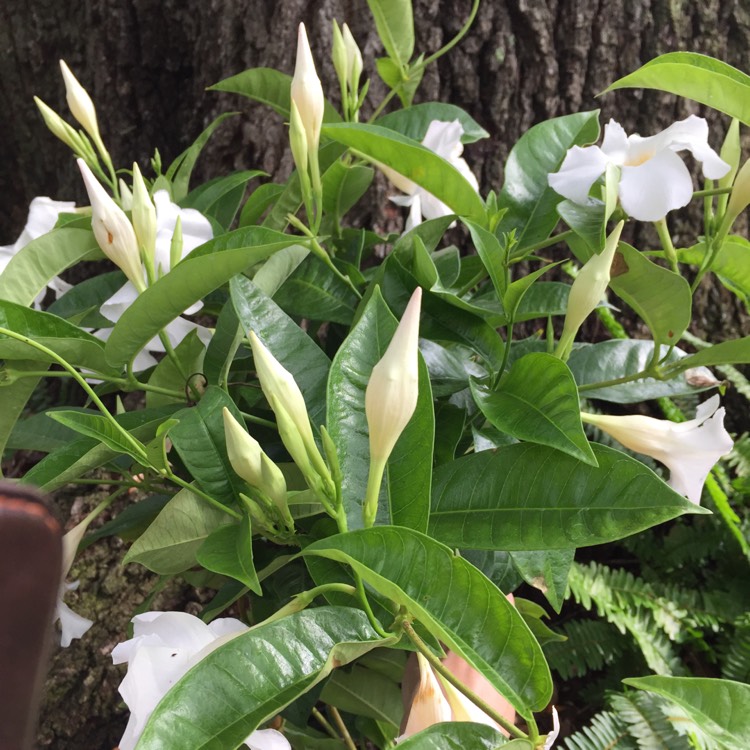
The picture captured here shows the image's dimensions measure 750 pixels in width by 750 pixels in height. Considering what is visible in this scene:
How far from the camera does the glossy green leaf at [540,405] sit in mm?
494

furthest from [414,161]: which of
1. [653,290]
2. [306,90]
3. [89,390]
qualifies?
[89,390]

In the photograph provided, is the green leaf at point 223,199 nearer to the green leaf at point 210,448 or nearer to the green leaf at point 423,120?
Result: the green leaf at point 423,120

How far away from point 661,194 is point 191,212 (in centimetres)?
43

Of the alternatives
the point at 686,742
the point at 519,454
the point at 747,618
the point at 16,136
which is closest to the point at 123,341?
the point at 519,454

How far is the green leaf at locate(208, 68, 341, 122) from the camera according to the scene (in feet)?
3.03

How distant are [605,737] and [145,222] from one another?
93 cm

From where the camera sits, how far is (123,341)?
23.1 inches

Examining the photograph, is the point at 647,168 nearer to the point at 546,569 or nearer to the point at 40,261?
the point at 546,569

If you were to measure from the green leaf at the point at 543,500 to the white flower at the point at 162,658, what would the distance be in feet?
0.56

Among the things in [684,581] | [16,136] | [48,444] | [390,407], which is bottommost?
[684,581]

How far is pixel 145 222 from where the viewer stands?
0.62 m

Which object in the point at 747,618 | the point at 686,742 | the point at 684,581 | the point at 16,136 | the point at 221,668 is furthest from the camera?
the point at 16,136

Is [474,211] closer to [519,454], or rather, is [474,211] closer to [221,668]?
[519,454]

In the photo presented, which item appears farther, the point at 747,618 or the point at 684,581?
the point at 684,581
